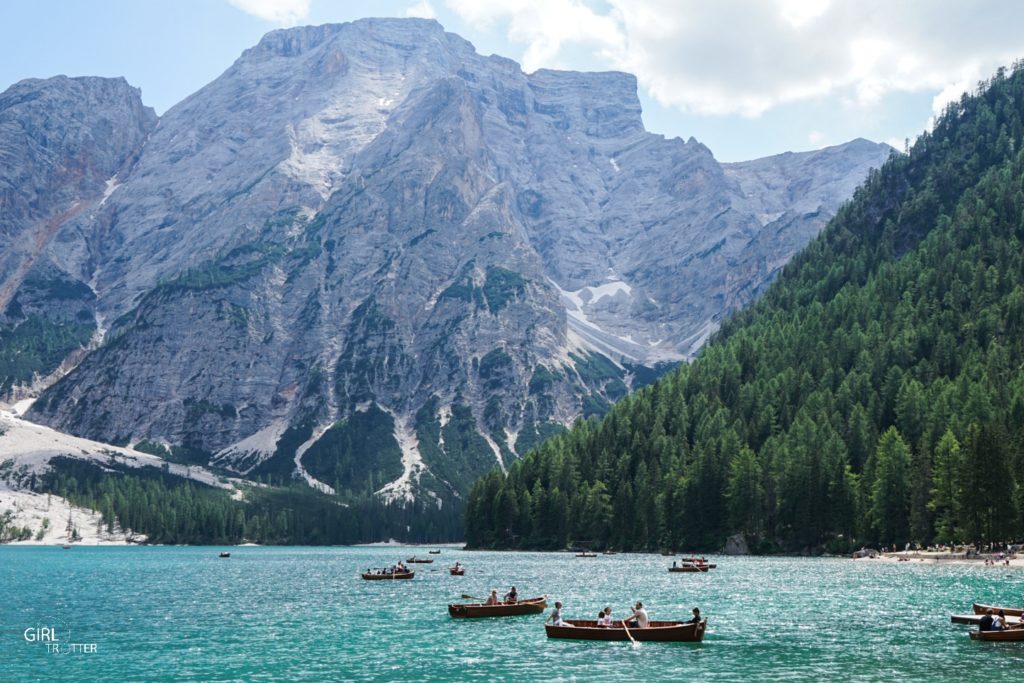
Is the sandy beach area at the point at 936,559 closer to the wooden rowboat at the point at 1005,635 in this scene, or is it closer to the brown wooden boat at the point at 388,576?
the wooden rowboat at the point at 1005,635

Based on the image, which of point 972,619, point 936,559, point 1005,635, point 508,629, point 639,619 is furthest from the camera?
point 936,559

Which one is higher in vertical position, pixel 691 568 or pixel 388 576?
pixel 691 568

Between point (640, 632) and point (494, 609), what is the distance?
23.8m

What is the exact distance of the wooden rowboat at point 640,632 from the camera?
3180 inches

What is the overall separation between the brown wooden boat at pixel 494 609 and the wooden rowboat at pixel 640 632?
1726 cm

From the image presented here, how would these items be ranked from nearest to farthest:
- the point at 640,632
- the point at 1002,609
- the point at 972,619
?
the point at 640,632 < the point at 1002,609 < the point at 972,619

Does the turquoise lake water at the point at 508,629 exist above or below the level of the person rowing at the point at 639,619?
below

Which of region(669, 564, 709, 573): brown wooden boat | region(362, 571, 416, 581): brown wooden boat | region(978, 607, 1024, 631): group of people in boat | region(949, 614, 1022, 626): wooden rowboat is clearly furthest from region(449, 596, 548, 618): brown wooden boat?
region(362, 571, 416, 581): brown wooden boat

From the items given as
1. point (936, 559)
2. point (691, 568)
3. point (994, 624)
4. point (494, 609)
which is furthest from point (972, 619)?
point (936, 559)

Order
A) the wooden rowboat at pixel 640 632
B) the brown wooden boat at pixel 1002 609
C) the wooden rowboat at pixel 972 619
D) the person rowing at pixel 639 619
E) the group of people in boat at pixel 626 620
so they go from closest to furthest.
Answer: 1. the wooden rowboat at pixel 972 619
2. the wooden rowboat at pixel 640 632
3. the brown wooden boat at pixel 1002 609
4. the person rowing at pixel 639 619
5. the group of people in boat at pixel 626 620

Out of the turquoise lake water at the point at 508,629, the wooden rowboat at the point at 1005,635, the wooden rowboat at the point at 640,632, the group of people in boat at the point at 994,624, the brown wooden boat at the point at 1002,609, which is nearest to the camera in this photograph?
the turquoise lake water at the point at 508,629

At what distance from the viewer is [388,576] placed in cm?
16800

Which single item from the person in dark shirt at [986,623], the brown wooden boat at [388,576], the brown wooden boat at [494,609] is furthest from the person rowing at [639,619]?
the brown wooden boat at [388,576]

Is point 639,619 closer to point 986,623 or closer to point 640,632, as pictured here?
point 640,632
